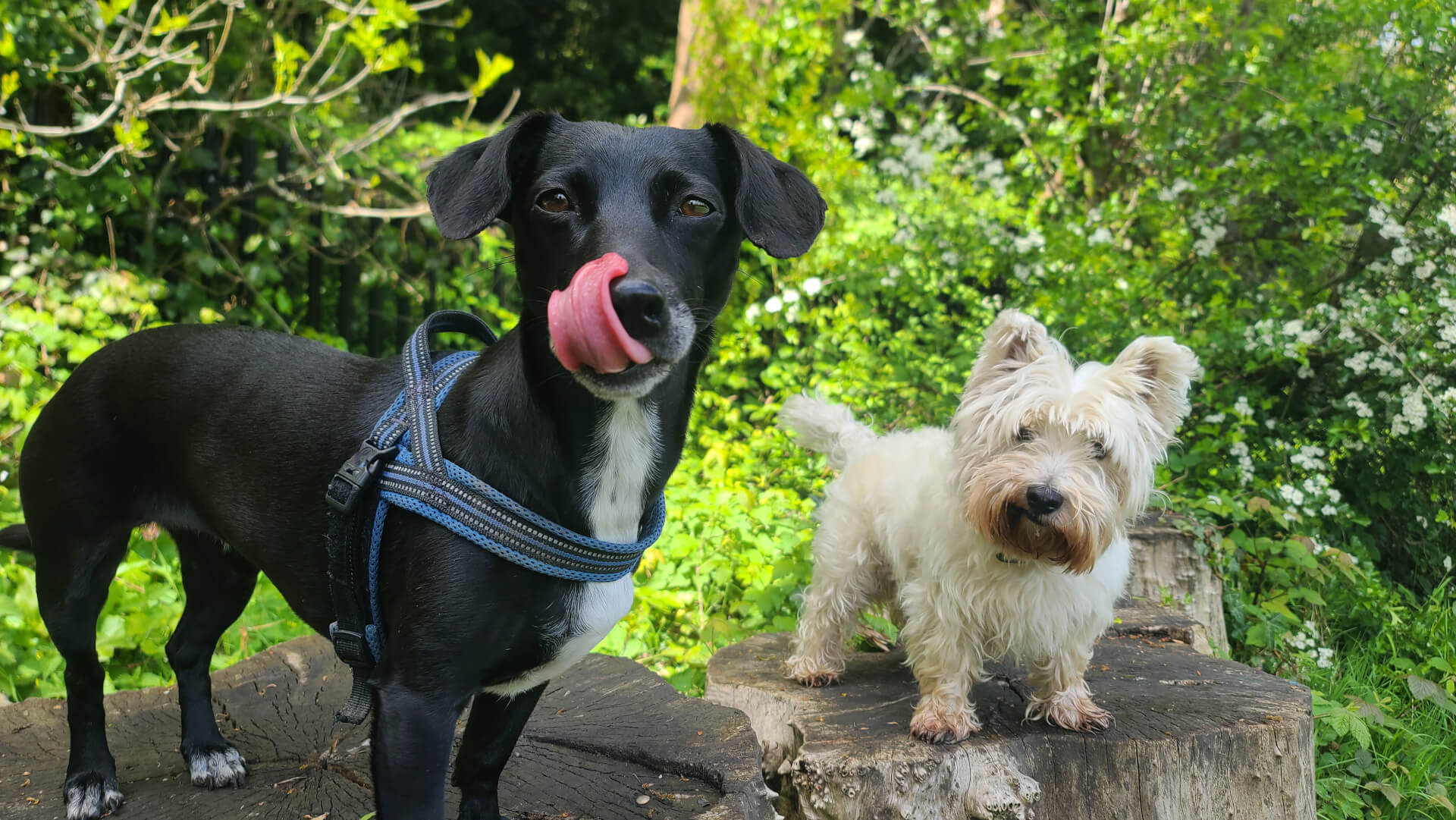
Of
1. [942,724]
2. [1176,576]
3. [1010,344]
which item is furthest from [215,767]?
[1176,576]

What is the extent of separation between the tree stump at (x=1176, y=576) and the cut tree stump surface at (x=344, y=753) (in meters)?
2.15

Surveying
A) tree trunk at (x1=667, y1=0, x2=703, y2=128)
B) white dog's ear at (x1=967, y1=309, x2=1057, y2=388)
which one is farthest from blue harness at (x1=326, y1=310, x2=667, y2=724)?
tree trunk at (x1=667, y1=0, x2=703, y2=128)

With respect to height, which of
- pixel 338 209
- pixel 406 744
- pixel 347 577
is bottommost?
pixel 406 744

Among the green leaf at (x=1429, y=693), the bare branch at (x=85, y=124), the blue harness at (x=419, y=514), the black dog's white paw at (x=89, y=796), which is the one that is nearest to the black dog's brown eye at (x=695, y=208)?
the blue harness at (x=419, y=514)

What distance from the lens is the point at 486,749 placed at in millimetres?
2100

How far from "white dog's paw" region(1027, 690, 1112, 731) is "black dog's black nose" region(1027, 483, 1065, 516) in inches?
21.5

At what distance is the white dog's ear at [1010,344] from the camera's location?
8.88 ft

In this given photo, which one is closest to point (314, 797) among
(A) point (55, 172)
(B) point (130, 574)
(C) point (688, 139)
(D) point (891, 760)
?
(D) point (891, 760)

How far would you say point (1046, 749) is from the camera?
2.53 metres

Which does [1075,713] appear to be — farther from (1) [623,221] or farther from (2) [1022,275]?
(2) [1022,275]

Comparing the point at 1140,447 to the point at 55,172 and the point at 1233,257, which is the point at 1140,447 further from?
the point at 55,172

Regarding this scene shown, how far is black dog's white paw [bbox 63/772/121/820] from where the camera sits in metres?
2.17

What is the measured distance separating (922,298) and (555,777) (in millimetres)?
3961

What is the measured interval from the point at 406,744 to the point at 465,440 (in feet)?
1.81
